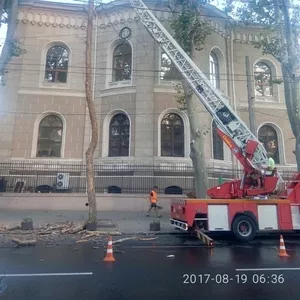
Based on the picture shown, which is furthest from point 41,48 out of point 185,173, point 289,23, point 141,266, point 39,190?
point 141,266

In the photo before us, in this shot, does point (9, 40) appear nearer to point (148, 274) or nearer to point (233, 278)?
point (148, 274)

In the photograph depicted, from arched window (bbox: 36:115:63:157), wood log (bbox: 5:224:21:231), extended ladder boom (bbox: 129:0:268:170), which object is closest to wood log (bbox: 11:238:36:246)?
wood log (bbox: 5:224:21:231)

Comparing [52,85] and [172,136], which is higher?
[52,85]

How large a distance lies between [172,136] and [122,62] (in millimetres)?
6887

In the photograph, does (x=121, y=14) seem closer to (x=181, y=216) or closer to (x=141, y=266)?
(x=181, y=216)

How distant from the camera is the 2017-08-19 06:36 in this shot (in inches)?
206

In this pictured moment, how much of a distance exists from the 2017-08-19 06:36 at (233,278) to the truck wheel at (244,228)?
4401 millimetres

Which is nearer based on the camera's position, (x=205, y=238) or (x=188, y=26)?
(x=205, y=238)

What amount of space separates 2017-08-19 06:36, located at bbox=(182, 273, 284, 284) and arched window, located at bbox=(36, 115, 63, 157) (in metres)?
16.5

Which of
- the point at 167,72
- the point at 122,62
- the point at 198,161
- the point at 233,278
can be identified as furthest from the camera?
the point at 122,62

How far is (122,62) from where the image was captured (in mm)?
21297

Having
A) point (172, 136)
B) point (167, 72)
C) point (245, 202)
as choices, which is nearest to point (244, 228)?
point (245, 202)

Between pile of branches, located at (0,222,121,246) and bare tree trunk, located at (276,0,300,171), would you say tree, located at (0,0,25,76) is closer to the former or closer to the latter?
pile of branches, located at (0,222,121,246)

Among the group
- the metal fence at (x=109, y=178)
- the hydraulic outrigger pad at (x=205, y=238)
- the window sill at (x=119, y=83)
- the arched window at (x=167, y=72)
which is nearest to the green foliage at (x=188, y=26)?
the arched window at (x=167, y=72)
